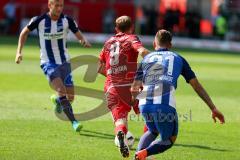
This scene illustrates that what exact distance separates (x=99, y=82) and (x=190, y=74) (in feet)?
39.9

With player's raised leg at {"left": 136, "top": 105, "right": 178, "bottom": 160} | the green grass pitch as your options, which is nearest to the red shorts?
the green grass pitch

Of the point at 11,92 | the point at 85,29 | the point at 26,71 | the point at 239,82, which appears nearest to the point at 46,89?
the point at 11,92

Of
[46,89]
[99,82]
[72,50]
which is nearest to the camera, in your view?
[46,89]

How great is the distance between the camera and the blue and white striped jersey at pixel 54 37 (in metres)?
13.2

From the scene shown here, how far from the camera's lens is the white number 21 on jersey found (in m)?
10.7

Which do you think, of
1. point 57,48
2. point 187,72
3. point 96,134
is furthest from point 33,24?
point 187,72

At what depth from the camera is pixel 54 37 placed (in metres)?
13.3

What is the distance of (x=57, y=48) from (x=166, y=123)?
15.2 ft

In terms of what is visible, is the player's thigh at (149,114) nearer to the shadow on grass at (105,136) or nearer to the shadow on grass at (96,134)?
the shadow on grass at (105,136)

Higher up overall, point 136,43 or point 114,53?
point 136,43

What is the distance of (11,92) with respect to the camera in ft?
58.9

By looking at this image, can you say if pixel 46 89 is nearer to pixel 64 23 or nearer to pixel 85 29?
pixel 64 23

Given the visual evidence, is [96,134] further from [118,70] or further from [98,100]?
[98,100]

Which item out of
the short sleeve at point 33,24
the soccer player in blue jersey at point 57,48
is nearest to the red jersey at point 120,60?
the soccer player in blue jersey at point 57,48
